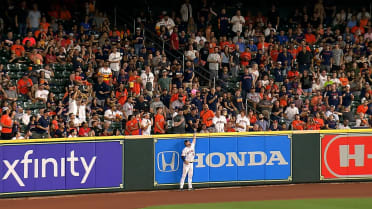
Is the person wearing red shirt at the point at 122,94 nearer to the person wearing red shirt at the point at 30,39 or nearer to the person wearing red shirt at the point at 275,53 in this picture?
the person wearing red shirt at the point at 30,39

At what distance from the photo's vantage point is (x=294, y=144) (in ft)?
76.4

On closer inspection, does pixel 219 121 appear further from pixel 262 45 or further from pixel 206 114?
pixel 262 45

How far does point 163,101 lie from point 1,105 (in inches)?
206

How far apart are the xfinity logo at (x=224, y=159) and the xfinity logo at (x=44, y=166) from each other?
212 centimetres

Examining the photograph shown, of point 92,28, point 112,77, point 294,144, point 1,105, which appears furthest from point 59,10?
point 294,144

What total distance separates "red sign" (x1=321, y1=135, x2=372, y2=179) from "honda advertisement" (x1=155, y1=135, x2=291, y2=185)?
1.22 meters

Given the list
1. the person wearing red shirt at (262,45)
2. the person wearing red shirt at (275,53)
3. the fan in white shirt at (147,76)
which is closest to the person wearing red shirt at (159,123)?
the fan in white shirt at (147,76)

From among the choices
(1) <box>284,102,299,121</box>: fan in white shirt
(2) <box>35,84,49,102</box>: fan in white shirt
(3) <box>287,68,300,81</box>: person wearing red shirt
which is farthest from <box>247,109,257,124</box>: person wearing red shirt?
(2) <box>35,84,49,102</box>: fan in white shirt

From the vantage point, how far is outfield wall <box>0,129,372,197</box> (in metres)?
20.8

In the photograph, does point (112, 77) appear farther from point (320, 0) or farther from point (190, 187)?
point (320, 0)

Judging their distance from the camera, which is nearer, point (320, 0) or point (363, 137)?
point (363, 137)

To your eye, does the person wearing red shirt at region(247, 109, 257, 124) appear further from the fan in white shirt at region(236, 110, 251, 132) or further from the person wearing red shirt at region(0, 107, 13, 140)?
the person wearing red shirt at region(0, 107, 13, 140)

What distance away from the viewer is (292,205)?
20.4 metres

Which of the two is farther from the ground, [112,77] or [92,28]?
[92,28]
